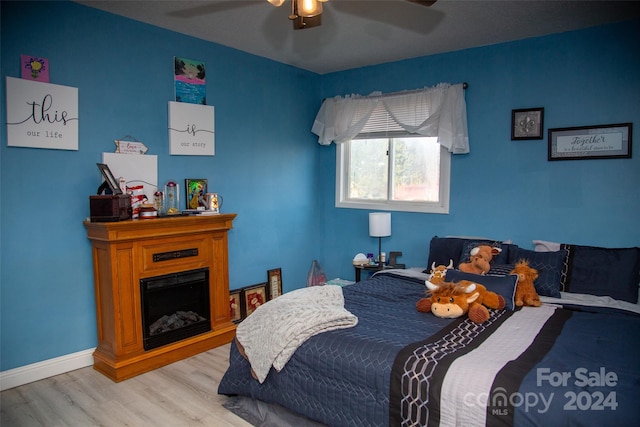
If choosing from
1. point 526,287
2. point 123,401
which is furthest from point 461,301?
point 123,401

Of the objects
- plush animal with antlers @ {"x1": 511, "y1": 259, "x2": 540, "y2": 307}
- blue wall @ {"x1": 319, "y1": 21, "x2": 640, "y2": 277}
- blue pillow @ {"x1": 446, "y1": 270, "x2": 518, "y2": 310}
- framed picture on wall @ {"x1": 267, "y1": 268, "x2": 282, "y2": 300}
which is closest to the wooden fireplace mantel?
framed picture on wall @ {"x1": 267, "y1": 268, "x2": 282, "y2": 300}

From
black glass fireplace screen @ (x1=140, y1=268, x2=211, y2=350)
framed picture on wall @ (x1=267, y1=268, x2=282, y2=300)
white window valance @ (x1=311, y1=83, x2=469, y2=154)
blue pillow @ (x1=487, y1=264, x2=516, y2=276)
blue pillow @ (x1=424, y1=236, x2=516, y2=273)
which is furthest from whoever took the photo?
framed picture on wall @ (x1=267, y1=268, x2=282, y2=300)

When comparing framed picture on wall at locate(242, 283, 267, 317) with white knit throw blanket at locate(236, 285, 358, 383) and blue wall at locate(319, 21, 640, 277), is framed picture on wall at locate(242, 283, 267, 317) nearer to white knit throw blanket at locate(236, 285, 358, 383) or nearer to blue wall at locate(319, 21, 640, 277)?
blue wall at locate(319, 21, 640, 277)

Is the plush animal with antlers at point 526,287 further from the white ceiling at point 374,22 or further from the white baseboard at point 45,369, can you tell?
the white baseboard at point 45,369

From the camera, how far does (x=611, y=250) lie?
307 cm

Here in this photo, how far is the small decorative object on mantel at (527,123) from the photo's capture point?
3.58 m

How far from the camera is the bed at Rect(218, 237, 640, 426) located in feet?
5.50

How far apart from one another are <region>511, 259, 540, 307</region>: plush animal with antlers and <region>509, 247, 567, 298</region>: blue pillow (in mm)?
104

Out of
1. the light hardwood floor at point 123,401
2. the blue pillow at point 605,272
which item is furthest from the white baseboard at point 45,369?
the blue pillow at point 605,272

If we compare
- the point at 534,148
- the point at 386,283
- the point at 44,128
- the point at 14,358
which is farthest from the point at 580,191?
the point at 14,358

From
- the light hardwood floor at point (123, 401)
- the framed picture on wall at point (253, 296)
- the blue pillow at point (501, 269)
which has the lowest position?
the light hardwood floor at point (123, 401)

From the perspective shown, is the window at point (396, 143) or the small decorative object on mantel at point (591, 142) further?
the window at point (396, 143)

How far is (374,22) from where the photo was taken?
3.28m

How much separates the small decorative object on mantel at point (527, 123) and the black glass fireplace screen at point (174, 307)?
113 inches
